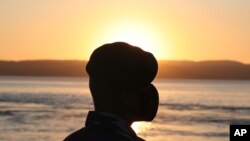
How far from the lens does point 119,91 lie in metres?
2.06

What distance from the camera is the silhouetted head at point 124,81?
6.52 ft

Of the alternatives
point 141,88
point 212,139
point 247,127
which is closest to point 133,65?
point 141,88

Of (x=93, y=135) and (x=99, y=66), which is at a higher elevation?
(x=99, y=66)

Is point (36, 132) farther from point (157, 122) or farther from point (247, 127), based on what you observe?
point (247, 127)

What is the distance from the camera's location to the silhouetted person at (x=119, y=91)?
6.51ft

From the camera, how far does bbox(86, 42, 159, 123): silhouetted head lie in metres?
1.99

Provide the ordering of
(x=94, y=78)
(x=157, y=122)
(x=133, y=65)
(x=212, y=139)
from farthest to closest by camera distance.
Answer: (x=157, y=122)
(x=212, y=139)
(x=94, y=78)
(x=133, y=65)

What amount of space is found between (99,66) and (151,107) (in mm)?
213

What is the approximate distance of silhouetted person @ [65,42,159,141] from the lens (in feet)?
6.51

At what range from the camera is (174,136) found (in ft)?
112

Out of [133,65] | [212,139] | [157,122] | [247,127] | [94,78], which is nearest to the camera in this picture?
[133,65]

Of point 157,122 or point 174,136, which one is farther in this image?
point 157,122

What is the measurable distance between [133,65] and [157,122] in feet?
143

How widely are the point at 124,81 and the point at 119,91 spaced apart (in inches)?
2.1
